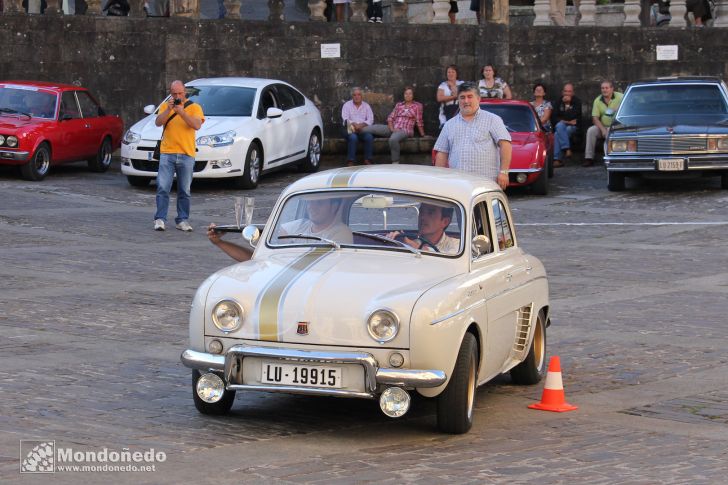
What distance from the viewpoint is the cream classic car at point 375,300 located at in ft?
25.5

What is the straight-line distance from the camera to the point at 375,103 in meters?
28.4

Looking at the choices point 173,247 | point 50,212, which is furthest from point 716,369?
point 50,212

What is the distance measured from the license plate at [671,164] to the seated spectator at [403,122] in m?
6.06

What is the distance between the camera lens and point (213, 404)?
27.2 feet

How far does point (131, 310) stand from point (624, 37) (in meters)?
18.4

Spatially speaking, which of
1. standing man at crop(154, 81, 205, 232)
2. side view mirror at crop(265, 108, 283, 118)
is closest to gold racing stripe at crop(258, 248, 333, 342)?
standing man at crop(154, 81, 205, 232)

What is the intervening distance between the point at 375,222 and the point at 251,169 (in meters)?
14.6

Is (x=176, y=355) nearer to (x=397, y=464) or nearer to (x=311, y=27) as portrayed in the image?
(x=397, y=464)

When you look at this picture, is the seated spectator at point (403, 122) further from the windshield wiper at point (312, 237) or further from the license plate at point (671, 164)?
the windshield wiper at point (312, 237)

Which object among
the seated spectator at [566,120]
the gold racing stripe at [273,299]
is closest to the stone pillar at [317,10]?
the seated spectator at [566,120]

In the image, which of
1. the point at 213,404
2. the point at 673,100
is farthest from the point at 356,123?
the point at 213,404

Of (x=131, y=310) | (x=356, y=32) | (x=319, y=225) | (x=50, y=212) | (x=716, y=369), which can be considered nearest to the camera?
(x=319, y=225)

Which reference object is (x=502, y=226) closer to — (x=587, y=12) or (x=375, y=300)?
(x=375, y=300)

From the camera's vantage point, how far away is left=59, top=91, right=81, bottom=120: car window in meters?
24.5
